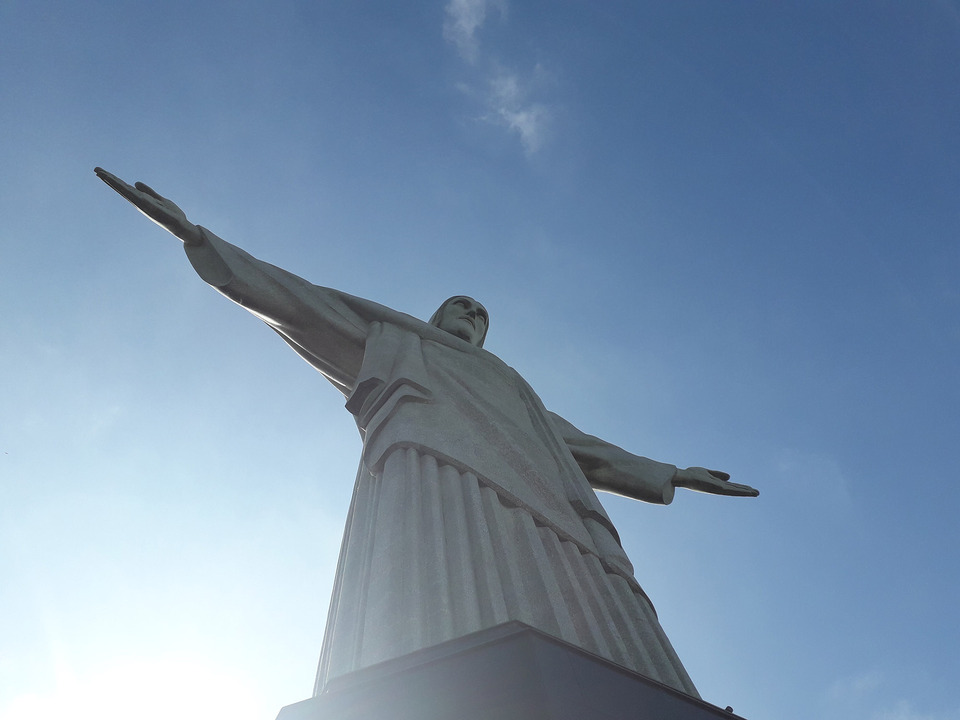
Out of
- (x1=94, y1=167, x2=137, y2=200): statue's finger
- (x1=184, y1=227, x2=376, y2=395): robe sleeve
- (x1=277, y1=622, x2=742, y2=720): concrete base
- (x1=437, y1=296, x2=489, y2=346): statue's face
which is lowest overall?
(x1=277, y1=622, x2=742, y2=720): concrete base

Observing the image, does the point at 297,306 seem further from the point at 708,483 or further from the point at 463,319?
the point at 708,483

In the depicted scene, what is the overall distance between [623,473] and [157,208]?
3.84 metres

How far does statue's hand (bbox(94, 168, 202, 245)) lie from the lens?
5715 millimetres

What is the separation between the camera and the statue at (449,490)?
3527 millimetres

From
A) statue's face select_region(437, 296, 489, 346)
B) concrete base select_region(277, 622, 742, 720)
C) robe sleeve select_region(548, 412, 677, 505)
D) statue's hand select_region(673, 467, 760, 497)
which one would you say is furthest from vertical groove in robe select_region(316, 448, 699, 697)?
statue's face select_region(437, 296, 489, 346)

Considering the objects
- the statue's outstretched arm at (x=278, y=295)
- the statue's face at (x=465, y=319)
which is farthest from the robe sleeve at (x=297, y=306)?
the statue's face at (x=465, y=319)

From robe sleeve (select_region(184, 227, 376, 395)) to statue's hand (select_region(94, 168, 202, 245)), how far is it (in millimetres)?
87

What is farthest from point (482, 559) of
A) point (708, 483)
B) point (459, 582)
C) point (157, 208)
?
point (708, 483)

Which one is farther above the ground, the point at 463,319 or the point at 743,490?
the point at 463,319

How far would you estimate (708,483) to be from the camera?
6.94 meters

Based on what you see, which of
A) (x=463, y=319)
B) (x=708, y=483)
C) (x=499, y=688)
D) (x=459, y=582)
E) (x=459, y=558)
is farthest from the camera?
(x=463, y=319)

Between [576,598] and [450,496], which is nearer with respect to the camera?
[576,598]

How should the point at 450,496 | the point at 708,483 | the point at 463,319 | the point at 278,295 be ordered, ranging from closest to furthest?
the point at 450,496 → the point at 278,295 → the point at 708,483 → the point at 463,319

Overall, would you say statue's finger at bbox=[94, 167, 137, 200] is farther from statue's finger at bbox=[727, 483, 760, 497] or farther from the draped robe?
statue's finger at bbox=[727, 483, 760, 497]
